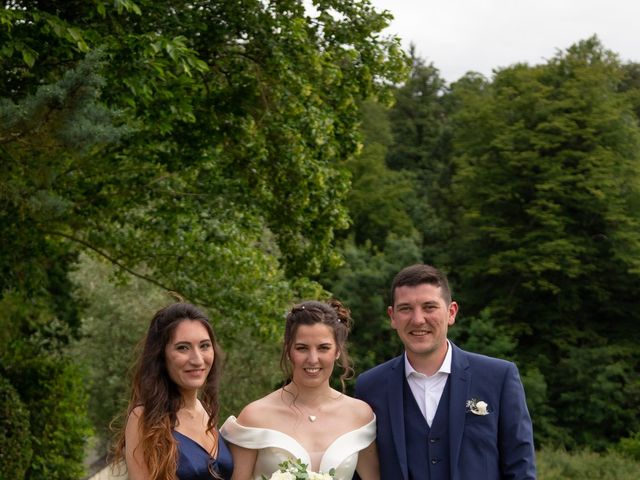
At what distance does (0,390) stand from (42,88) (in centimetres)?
542

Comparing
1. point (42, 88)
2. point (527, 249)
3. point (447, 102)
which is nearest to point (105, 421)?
point (527, 249)

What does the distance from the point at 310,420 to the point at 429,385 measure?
643 mm

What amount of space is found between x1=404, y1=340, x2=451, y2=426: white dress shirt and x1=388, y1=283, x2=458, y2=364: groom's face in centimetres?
→ 12

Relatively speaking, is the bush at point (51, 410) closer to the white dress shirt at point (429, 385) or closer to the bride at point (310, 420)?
the bride at point (310, 420)

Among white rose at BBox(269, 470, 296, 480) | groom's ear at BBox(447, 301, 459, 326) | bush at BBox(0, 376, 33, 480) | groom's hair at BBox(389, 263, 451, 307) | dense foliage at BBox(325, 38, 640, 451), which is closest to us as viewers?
white rose at BBox(269, 470, 296, 480)

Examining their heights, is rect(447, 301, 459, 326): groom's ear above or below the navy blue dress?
above

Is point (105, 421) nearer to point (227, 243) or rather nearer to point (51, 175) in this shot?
point (227, 243)

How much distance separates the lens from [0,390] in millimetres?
12625

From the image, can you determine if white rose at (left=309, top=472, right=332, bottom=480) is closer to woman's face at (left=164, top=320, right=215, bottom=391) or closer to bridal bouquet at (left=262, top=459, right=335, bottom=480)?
bridal bouquet at (left=262, top=459, right=335, bottom=480)

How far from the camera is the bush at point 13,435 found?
A: 1238 cm

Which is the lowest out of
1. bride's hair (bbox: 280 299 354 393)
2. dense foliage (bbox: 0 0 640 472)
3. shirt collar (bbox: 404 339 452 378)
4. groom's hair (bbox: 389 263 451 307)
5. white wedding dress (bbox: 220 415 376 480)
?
white wedding dress (bbox: 220 415 376 480)

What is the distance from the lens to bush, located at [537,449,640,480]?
1973 cm

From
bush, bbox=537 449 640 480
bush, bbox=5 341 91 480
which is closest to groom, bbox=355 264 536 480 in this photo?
bush, bbox=5 341 91 480

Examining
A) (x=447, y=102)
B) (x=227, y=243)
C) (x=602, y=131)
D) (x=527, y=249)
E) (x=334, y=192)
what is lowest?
(x=227, y=243)
